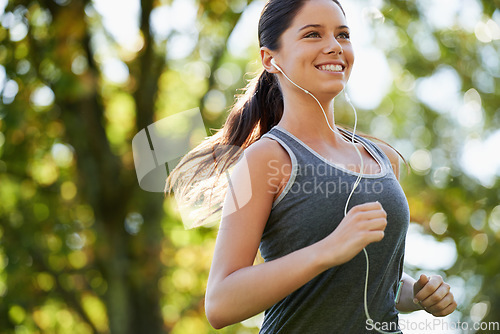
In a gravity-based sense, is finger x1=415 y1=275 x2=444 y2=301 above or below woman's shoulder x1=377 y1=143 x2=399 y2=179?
below

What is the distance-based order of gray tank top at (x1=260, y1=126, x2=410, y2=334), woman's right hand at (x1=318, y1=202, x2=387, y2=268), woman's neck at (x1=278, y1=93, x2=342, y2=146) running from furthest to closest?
woman's neck at (x1=278, y1=93, x2=342, y2=146) → gray tank top at (x1=260, y1=126, x2=410, y2=334) → woman's right hand at (x1=318, y1=202, x2=387, y2=268)

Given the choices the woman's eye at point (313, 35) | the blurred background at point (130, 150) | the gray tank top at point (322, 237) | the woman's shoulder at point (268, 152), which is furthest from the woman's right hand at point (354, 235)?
the blurred background at point (130, 150)

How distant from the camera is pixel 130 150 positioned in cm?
760

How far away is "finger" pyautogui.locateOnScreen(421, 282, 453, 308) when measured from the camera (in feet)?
5.87

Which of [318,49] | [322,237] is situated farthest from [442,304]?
[318,49]

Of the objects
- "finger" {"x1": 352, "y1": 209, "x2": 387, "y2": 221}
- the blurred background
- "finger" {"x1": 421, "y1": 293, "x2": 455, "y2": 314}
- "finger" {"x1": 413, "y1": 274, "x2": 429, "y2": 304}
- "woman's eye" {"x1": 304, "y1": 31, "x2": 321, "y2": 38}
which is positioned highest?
"woman's eye" {"x1": 304, "y1": 31, "x2": 321, "y2": 38}

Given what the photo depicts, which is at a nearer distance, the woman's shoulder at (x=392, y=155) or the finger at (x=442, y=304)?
the finger at (x=442, y=304)

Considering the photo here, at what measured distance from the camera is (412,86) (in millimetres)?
10578

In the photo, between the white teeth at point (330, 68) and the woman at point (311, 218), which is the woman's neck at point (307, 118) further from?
the white teeth at point (330, 68)

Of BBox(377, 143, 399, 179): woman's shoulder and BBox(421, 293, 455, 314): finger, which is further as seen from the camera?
BBox(377, 143, 399, 179): woman's shoulder

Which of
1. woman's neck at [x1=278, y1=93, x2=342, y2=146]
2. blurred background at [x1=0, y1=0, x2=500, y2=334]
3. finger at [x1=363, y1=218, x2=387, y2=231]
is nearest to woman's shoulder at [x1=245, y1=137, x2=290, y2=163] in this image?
woman's neck at [x1=278, y1=93, x2=342, y2=146]

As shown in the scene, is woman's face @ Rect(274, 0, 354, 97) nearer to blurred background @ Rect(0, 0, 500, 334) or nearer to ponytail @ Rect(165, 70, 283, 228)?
ponytail @ Rect(165, 70, 283, 228)

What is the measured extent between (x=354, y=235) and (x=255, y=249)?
0.31m

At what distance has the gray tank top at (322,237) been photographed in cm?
167
